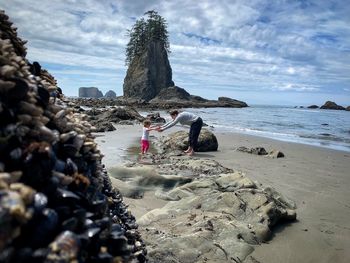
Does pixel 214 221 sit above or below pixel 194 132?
below

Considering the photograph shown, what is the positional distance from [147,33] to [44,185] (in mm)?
85341

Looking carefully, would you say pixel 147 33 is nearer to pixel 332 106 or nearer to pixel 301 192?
pixel 332 106

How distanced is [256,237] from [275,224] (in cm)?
73

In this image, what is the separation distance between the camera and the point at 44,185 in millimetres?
1990

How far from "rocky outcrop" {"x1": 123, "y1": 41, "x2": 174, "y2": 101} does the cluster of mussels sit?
78095mm

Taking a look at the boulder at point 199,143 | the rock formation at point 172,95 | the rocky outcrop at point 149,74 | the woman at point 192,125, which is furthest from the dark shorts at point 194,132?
the rocky outcrop at point 149,74

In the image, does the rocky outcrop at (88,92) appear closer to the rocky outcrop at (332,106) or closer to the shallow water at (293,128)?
the rocky outcrop at (332,106)

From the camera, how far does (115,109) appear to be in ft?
83.1

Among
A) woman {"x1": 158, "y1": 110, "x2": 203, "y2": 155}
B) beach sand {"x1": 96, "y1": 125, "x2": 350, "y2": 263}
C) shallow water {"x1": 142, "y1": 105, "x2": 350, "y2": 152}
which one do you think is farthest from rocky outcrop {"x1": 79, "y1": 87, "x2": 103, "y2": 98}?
woman {"x1": 158, "y1": 110, "x2": 203, "y2": 155}

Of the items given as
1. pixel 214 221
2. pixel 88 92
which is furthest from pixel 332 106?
pixel 88 92

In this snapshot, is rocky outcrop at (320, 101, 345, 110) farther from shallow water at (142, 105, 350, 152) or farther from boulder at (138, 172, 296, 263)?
boulder at (138, 172, 296, 263)

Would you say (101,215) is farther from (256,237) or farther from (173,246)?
(256,237)

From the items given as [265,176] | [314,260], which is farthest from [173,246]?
[265,176]

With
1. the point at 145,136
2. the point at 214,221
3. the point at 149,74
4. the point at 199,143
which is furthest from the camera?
the point at 149,74
